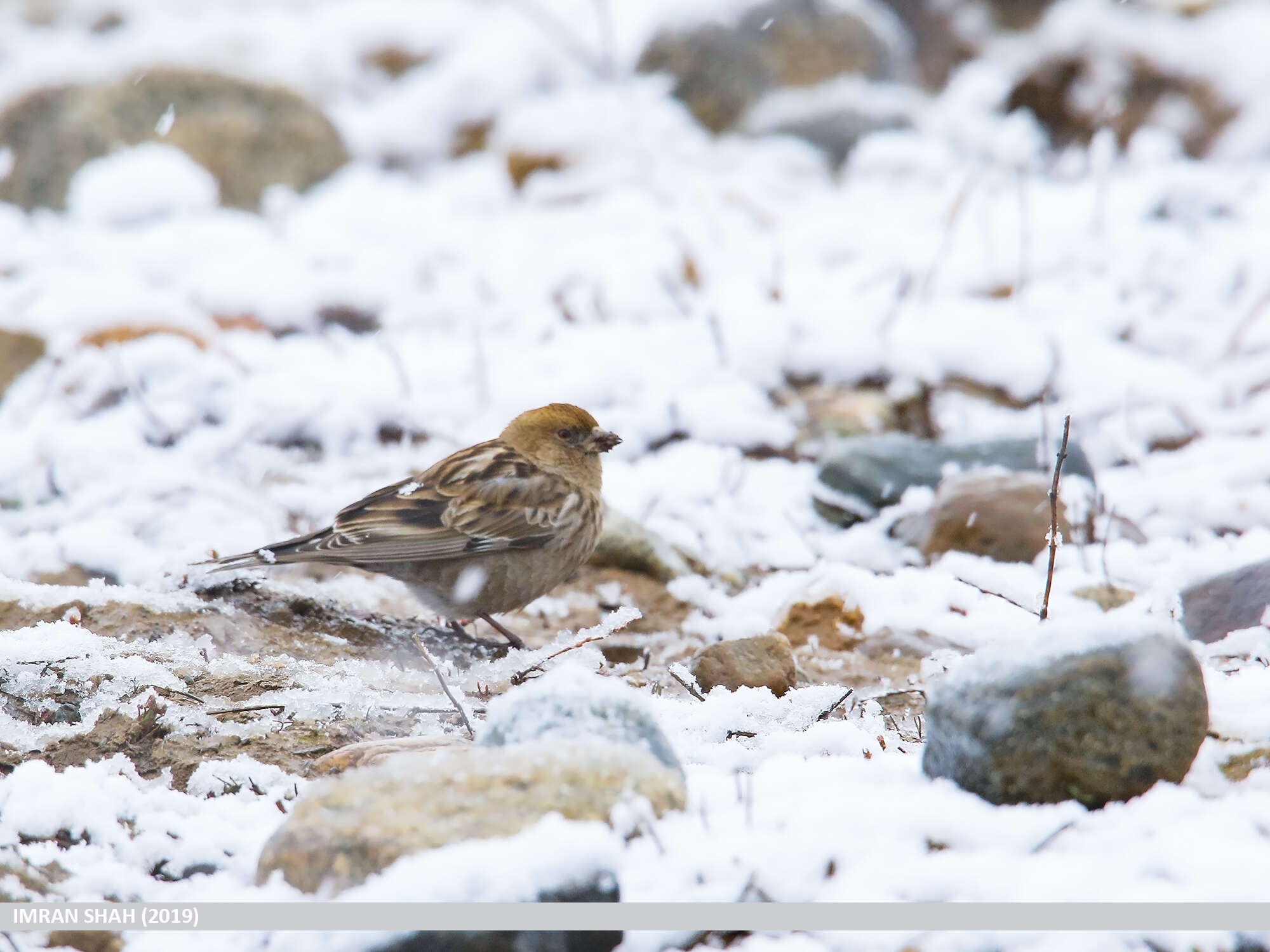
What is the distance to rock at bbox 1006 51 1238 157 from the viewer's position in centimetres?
1010

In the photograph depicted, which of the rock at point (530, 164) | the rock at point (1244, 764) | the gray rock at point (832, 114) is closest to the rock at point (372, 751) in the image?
the rock at point (1244, 764)

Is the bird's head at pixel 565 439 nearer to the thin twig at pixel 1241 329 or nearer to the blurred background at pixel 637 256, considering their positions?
the blurred background at pixel 637 256

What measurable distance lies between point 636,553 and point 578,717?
234 cm

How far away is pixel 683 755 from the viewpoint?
2924 mm

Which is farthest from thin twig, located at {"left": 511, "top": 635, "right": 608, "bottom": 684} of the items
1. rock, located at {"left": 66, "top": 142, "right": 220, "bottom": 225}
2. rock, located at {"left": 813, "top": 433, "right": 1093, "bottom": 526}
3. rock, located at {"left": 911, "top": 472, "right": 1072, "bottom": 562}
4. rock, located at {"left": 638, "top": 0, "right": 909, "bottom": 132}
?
rock, located at {"left": 638, "top": 0, "right": 909, "bottom": 132}

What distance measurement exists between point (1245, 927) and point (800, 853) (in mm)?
711

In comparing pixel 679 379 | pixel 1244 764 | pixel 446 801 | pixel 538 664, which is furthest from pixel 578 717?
pixel 679 379

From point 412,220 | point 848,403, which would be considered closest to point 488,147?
point 412,220

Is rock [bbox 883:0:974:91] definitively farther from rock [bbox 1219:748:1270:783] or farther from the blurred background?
rock [bbox 1219:748:1270:783]

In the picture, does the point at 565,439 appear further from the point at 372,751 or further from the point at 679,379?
the point at 372,751

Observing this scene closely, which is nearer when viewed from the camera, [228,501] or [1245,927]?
[1245,927]

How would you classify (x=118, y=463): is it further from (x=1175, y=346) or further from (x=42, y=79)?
(x=42, y=79)

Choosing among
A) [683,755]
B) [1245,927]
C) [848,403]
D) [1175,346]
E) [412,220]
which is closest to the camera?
[1245,927]

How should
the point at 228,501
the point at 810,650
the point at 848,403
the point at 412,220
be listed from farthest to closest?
the point at 412,220, the point at 848,403, the point at 228,501, the point at 810,650
